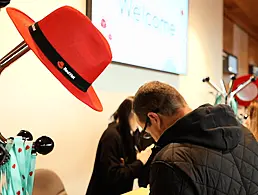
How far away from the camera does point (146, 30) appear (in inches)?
113

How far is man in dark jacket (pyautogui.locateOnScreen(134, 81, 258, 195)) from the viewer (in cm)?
126

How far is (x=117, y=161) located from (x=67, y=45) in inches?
50.1

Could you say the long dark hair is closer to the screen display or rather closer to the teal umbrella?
the screen display

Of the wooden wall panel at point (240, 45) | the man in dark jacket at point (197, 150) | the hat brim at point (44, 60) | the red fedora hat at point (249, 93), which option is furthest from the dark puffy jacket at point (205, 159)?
the wooden wall panel at point (240, 45)

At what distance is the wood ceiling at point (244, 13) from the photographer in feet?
17.0

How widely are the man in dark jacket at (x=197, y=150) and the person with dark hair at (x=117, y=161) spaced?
719 millimetres

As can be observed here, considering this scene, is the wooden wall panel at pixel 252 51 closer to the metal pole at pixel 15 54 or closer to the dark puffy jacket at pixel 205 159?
the dark puffy jacket at pixel 205 159

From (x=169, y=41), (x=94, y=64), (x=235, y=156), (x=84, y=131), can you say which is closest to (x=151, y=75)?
(x=169, y=41)

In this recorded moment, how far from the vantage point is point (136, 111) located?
5.15ft

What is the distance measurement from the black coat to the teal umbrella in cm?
100

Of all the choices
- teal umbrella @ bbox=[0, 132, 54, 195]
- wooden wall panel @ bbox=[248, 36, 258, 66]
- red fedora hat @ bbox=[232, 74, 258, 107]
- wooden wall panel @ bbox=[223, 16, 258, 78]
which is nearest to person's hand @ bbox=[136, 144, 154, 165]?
teal umbrella @ bbox=[0, 132, 54, 195]

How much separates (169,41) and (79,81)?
2.24m

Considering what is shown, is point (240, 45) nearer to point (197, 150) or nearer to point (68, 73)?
point (197, 150)

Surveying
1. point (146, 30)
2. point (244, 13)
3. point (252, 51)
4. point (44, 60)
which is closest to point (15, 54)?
point (44, 60)
